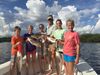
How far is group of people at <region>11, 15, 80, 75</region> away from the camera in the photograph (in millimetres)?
6104

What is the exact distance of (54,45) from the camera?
25.0 ft

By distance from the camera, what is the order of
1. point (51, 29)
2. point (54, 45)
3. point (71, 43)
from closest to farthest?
1. point (71, 43)
2. point (54, 45)
3. point (51, 29)

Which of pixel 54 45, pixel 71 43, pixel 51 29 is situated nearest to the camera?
pixel 71 43

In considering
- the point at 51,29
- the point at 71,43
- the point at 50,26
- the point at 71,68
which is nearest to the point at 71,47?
the point at 71,43

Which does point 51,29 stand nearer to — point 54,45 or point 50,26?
point 50,26

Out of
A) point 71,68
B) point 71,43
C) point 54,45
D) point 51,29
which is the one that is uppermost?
point 51,29

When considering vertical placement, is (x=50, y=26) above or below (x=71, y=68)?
above

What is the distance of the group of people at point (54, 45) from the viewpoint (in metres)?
6.10

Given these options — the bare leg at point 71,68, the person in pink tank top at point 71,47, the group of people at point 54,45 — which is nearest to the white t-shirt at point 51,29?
the group of people at point 54,45

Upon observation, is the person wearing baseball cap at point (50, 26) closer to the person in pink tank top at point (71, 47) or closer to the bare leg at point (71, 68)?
the person in pink tank top at point (71, 47)

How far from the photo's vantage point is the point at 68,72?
20.5 ft

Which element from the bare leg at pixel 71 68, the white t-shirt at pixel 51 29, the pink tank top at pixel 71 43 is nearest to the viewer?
the pink tank top at pixel 71 43

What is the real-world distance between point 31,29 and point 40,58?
1303mm

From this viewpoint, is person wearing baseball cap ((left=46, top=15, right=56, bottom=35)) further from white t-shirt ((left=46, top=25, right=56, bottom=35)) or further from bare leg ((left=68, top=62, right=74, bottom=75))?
bare leg ((left=68, top=62, right=74, bottom=75))
